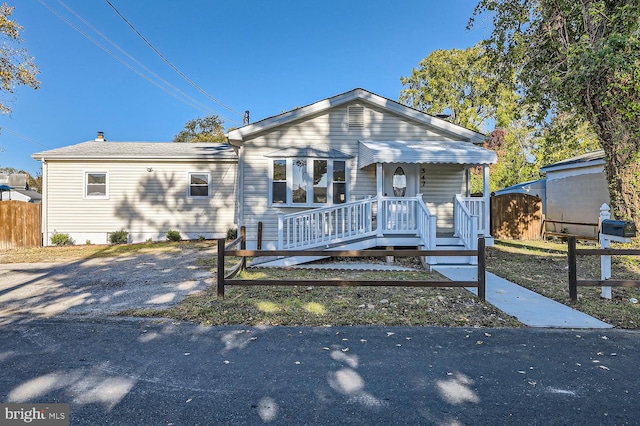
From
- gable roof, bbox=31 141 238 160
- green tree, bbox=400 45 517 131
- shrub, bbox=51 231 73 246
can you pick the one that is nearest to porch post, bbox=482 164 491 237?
gable roof, bbox=31 141 238 160

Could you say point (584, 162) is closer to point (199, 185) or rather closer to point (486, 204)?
point (486, 204)

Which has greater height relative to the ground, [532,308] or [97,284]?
[97,284]

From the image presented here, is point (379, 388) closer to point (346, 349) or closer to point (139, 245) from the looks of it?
point (346, 349)

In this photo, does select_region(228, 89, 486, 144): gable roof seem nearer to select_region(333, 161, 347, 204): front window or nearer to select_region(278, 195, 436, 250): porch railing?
select_region(333, 161, 347, 204): front window

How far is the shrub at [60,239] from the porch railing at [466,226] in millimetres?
14891

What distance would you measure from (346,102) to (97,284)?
8403mm

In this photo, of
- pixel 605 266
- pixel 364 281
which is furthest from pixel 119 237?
pixel 605 266

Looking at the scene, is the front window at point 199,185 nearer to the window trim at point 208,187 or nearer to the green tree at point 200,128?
the window trim at point 208,187

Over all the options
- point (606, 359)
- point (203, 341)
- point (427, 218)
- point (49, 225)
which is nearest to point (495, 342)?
point (606, 359)

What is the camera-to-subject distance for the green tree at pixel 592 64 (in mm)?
8477

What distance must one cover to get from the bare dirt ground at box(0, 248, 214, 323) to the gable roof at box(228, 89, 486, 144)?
14.1 feet

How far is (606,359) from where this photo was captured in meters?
3.71

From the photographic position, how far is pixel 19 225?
1359cm

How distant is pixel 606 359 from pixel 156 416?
14.5 ft
